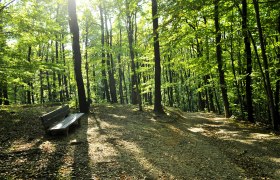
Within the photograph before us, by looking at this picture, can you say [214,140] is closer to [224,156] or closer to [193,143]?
[193,143]

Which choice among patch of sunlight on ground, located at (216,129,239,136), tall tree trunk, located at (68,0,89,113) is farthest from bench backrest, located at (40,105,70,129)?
patch of sunlight on ground, located at (216,129,239,136)

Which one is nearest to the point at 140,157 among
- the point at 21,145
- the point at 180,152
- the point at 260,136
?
the point at 180,152

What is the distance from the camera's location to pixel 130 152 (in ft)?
26.7

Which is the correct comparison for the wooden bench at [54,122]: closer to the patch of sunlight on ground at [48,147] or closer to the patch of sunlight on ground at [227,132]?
the patch of sunlight on ground at [48,147]

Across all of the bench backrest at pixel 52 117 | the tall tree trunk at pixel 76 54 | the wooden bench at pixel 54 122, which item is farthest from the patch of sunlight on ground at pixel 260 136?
the tall tree trunk at pixel 76 54

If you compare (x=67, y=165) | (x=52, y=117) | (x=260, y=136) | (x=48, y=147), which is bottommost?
(x=260, y=136)

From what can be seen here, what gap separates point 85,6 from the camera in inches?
936

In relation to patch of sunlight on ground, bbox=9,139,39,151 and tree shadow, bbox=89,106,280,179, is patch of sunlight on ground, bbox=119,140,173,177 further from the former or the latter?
patch of sunlight on ground, bbox=9,139,39,151

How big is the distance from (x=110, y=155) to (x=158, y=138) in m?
3.36

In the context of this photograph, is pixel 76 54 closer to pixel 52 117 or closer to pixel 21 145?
pixel 52 117

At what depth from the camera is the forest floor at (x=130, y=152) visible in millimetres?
6500

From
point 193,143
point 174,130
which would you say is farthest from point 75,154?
point 174,130

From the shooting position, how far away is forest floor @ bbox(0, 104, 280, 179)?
256 inches

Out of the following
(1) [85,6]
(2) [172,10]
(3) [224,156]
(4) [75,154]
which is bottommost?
(3) [224,156]
